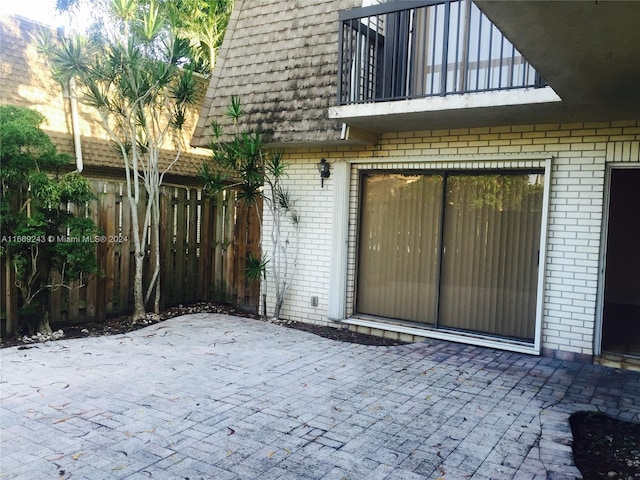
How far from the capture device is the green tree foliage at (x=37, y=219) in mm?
6105

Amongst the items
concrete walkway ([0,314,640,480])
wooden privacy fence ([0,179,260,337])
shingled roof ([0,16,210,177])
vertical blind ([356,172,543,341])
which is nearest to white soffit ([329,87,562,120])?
vertical blind ([356,172,543,341])

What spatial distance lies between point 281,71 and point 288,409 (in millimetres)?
5633

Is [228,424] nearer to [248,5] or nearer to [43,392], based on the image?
[43,392]

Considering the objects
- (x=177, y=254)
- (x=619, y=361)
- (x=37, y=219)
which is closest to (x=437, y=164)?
(x=619, y=361)

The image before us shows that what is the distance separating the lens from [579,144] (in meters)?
6.39

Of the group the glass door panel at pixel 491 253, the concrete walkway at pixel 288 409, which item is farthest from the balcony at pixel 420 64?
the concrete walkway at pixel 288 409

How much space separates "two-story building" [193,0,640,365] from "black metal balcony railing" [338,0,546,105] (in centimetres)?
3

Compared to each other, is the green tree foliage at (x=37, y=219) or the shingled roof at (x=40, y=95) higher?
the shingled roof at (x=40, y=95)

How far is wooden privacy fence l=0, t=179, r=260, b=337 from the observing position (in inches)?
301

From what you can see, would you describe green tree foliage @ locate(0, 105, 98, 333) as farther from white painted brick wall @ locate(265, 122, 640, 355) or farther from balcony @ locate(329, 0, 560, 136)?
white painted brick wall @ locate(265, 122, 640, 355)

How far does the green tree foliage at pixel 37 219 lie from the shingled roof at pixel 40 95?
9.22 ft

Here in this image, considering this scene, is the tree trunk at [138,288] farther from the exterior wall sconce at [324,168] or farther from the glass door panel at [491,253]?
the glass door panel at [491,253]

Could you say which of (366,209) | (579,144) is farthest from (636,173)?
(366,209)

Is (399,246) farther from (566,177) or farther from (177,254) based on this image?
(177,254)
